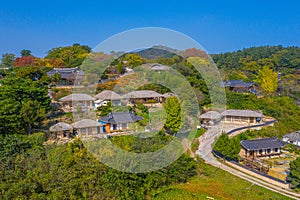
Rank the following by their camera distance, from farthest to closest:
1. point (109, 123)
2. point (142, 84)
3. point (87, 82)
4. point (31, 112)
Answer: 1. point (142, 84)
2. point (87, 82)
3. point (109, 123)
4. point (31, 112)

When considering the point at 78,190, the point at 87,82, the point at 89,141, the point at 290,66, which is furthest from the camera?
the point at 290,66

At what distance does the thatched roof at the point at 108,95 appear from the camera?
1521 cm

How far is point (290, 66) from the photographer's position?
1400 inches

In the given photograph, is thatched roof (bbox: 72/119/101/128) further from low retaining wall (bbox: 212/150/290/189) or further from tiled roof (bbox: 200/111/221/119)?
tiled roof (bbox: 200/111/221/119)

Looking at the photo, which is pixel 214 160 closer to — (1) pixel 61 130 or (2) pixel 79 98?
(1) pixel 61 130

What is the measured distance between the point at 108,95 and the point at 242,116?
8447 mm

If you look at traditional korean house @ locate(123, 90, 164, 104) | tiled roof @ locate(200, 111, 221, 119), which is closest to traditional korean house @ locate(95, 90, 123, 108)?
traditional korean house @ locate(123, 90, 164, 104)

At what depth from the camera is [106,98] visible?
1550 centimetres

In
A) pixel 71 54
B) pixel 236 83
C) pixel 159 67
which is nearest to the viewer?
pixel 159 67

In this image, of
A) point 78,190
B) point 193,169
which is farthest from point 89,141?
point 193,169

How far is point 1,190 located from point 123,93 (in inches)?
354

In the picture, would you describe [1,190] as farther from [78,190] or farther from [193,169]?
[193,169]

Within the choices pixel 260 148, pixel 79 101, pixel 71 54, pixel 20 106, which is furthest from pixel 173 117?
pixel 71 54

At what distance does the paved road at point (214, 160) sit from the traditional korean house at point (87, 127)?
4.81 meters
